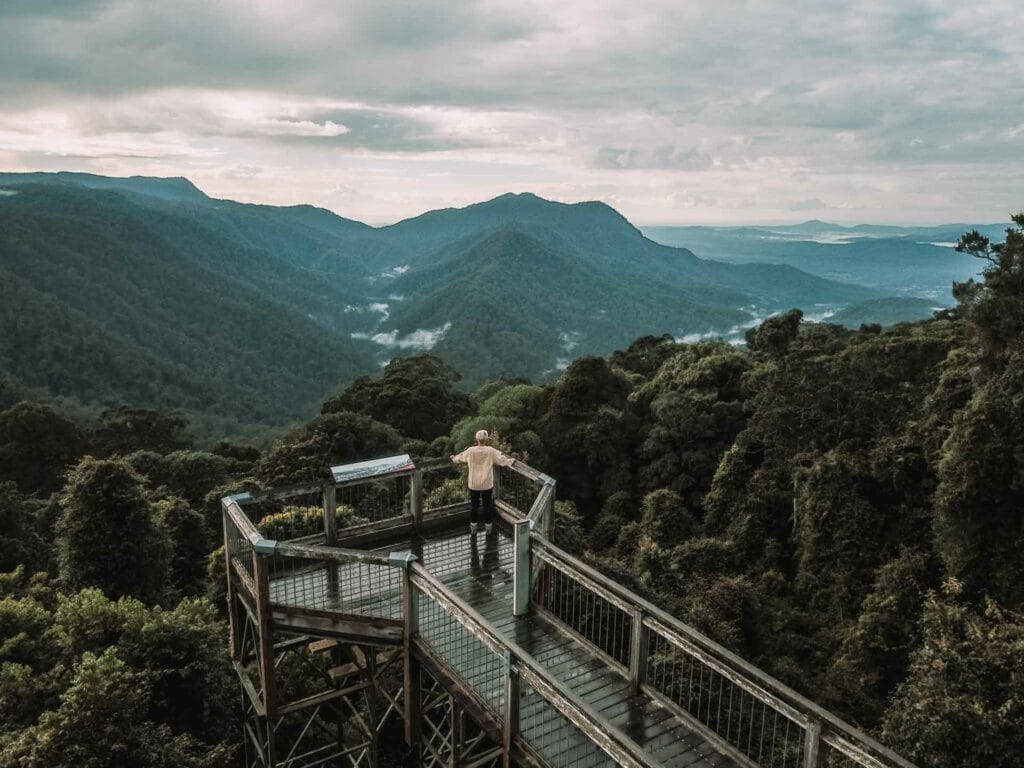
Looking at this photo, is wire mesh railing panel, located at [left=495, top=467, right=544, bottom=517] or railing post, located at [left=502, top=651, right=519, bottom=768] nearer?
railing post, located at [left=502, top=651, right=519, bottom=768]

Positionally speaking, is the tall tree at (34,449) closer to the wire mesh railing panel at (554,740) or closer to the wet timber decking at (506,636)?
the wet timber decking at (506,636)

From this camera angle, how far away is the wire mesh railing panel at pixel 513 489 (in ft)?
36.4

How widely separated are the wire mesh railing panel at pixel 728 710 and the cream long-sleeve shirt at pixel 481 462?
3.04 metres

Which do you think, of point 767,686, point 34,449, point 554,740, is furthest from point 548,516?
point 34,449

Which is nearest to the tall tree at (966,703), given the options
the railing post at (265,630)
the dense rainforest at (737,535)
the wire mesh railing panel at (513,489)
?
the dense rainforest at (737,535)

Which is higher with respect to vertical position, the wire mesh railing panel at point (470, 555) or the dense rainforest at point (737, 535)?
the wire mesh railing panel at point (470, 555)

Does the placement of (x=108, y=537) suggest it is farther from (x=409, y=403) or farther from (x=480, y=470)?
(x=409, y=403)

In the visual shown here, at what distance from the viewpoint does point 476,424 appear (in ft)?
113

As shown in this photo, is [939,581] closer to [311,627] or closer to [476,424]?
[311,627]

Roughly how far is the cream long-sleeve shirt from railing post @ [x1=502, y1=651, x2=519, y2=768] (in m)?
4.05

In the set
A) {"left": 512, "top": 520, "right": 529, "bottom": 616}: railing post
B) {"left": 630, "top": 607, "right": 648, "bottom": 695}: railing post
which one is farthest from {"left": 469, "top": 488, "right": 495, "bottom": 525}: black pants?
{"left": 630, "top": 607, "right": 648, "bottom": 695}: railing post

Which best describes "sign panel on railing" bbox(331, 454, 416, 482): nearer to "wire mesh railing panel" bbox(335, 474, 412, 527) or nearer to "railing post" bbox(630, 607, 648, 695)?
"wire mesh railing panel" bbox(335, 474, 412, 527)

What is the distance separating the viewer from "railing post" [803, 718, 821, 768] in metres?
5.38

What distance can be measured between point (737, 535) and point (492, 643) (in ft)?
69.3
